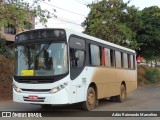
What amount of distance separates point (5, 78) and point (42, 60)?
28.3 ft

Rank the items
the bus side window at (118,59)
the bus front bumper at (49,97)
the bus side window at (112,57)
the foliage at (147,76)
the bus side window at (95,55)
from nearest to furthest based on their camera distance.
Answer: the bus front bumper at (49,97)
the bus side window at (95,55)
the bus side window at (112,57)
the bus side window at (118,59)
the foliage at (147,76)

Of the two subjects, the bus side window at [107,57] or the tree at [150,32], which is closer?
the bus side window at [107,57]

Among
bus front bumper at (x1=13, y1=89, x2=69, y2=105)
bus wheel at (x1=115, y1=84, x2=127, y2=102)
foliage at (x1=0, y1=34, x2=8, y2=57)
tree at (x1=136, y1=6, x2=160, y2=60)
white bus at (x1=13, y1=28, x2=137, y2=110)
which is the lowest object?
bus wheel at (x1=115, y1=84, x2=127, y2=102)

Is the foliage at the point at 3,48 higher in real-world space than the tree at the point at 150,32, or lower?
lower

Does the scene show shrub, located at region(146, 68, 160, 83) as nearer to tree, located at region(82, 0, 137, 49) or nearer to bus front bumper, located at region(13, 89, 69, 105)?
tree, located at region(82, 0, 137, 49)

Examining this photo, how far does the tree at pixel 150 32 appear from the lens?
121ft

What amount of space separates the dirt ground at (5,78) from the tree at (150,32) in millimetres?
19191

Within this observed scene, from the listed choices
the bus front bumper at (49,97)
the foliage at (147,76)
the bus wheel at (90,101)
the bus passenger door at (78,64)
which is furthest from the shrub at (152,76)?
the bus front bumper at (49,97)

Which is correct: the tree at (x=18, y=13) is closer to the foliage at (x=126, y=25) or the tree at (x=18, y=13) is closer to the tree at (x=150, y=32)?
the foliage at (x=126, y=25)

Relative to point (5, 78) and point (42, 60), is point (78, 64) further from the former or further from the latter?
point (5, 78)

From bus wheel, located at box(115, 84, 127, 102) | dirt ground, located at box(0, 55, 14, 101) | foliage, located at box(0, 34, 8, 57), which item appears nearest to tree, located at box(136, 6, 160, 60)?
foliage, located at box(0, 34, 8, 57)

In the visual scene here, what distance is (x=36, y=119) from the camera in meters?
11.2

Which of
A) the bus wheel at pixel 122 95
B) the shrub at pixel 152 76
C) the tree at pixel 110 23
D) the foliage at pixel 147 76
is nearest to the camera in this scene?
the bus wheel at pixel 122 95

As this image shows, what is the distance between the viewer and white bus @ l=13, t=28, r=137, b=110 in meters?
11.2
